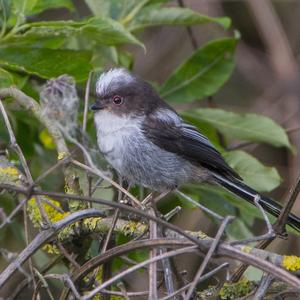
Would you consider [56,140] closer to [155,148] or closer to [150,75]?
[155,148]

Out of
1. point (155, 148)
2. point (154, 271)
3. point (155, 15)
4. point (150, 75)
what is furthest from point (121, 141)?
point (150, 75)

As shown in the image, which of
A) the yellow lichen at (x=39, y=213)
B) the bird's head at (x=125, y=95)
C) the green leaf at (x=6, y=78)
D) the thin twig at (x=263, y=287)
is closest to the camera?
the thin twig at (x=263, y=287)

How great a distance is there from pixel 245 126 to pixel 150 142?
1.62ft

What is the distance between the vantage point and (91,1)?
3424 millimetres

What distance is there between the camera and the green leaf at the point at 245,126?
11.2 ft

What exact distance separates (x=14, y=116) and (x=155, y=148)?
0.75 meters

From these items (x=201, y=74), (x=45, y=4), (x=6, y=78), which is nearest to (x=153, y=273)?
(x=6, y=78)

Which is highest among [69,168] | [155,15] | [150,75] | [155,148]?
[155,15]

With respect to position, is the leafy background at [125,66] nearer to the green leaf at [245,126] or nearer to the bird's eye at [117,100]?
the green leaf at [245,126]

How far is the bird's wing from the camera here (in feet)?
11.9

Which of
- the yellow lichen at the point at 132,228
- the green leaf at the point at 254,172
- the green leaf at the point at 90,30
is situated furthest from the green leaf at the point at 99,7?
the yellow lichen at the point at 132,228

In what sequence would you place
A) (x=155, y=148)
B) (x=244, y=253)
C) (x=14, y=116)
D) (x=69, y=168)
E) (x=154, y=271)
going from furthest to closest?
1. (x=155, y=148)
2. (x=14, y=116)
3. (x=69, y=168)
4. (x=154, y=271)
5. (x=244, y=253)

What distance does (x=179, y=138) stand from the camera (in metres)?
3.69

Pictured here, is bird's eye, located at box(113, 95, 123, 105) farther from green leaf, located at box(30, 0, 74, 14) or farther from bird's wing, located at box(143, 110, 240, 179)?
green leaf, located at box(30, 0, 74, 14)
